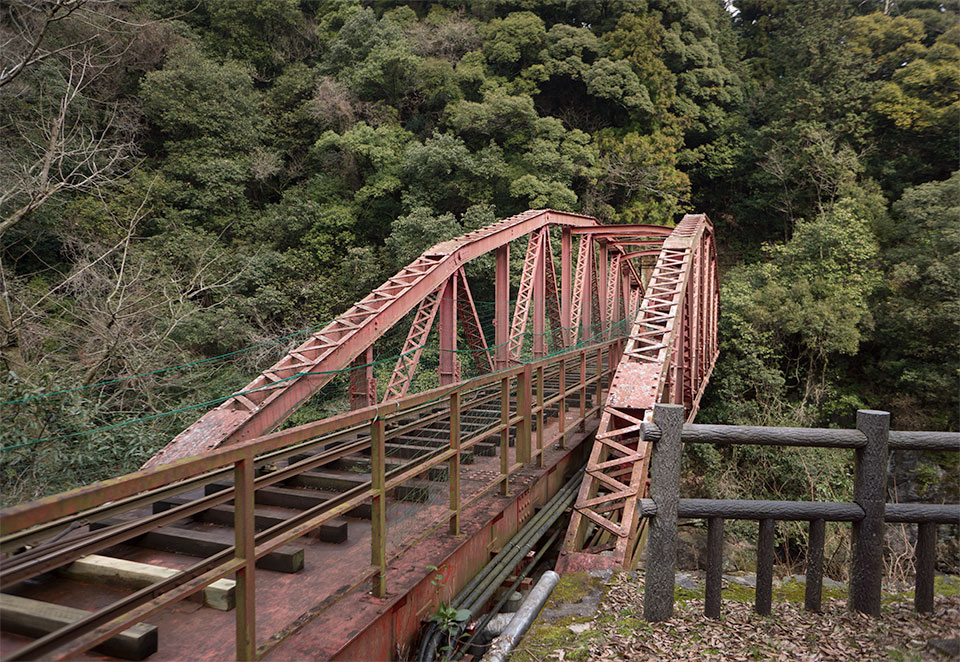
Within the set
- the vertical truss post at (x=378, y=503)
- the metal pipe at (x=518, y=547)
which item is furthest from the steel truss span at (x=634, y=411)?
the vertical truss post at (x=378, y=503)

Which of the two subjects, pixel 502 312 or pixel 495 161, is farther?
pixel 495 161

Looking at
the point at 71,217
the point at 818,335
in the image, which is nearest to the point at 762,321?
the point at 818,335

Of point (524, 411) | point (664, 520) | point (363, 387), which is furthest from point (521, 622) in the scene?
point (363, 387)

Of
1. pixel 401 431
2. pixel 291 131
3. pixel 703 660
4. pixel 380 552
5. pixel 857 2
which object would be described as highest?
pixel 857 2

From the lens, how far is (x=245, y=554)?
2.18m

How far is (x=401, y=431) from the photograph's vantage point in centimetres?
344

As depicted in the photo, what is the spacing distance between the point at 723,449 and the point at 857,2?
23084 mm

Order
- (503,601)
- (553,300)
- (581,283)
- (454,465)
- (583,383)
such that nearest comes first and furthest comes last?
(454,465) → (503,601) → (583,383) → (553,300) → (581,283)

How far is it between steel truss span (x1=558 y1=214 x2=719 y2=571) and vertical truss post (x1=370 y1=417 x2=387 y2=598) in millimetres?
1390

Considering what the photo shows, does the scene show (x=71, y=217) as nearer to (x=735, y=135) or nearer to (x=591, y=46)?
(x=591, y=46)

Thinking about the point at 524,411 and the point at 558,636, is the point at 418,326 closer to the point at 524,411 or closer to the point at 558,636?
the point at 524,411

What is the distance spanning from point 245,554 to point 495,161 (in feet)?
58.8

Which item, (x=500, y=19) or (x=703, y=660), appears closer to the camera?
(x=703, y=660)

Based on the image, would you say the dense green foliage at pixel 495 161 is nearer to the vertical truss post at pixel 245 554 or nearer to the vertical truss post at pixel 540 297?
the vertical truss post at pixel 540 297
